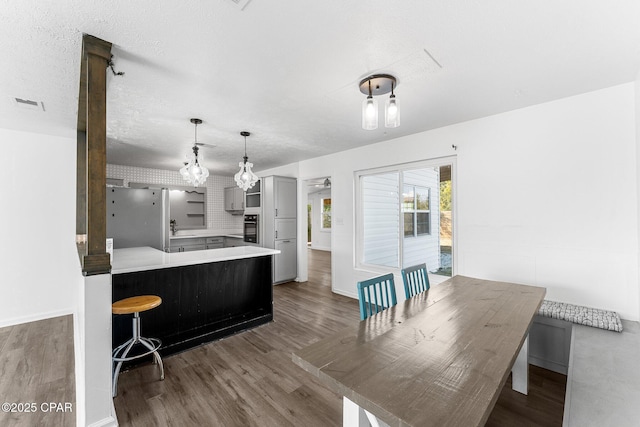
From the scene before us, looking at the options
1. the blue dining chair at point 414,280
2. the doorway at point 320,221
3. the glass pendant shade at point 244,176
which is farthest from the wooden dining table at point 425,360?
the doorway at point 320,221

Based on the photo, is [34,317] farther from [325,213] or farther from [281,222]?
[325,213]

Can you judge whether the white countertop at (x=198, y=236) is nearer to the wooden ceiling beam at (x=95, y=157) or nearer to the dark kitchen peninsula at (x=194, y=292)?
the dark kitchen peninsula at (x=194, y=292)

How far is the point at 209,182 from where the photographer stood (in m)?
6.87

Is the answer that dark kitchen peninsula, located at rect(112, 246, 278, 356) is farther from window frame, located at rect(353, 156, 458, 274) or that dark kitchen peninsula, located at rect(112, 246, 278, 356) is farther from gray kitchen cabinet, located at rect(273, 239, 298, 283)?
gray kitchen cabinet, located at rect(273, 239, 298, 283)

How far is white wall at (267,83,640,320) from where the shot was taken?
2326 millimetres

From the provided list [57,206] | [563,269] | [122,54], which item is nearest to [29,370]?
[57,206]

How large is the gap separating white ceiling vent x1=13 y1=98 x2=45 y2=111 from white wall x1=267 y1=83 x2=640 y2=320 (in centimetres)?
428

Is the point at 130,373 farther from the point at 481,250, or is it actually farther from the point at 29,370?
the point at 481,250

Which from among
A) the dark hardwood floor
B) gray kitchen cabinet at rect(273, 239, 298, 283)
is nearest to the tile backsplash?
gray kitchen cabinet at rect(273, 239, 298, 283)

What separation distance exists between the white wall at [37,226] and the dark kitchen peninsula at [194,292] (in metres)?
1.41

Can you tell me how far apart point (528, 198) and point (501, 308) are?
1544 millimetres

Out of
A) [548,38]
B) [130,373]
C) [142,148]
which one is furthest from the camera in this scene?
[142,148]

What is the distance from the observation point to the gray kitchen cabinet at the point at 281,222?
5266mm

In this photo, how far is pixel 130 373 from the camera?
7.76 feet
